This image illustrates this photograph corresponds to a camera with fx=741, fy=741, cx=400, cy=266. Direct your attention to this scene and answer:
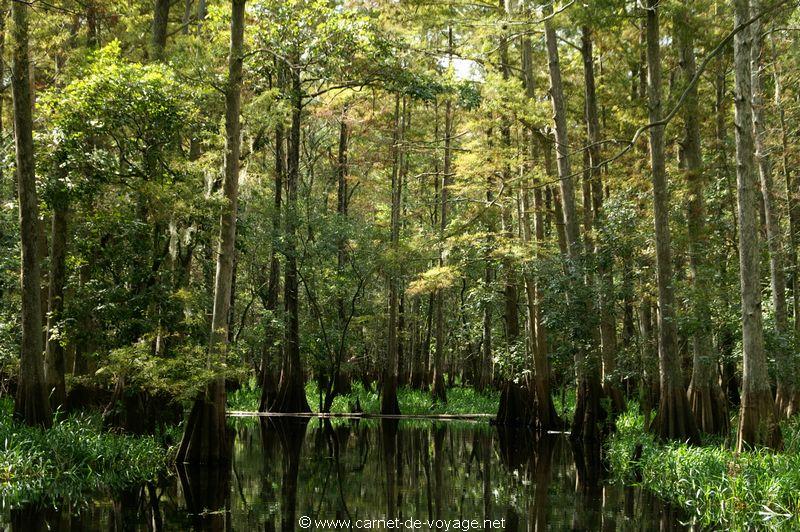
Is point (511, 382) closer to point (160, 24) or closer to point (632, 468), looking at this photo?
point (632, 468)

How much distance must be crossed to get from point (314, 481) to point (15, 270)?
8.15m

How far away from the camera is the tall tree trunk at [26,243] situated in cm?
1027

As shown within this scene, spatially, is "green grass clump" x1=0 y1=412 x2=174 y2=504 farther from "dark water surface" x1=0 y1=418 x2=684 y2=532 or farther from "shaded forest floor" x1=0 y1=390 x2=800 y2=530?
"dark water surface" x1=0 y1=418 x2=684 y2=532

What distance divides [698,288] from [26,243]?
10.3 meters

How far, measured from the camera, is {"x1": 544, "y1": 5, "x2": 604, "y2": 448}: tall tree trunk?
14.5 metres

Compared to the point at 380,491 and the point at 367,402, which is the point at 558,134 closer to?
the point at 380,491

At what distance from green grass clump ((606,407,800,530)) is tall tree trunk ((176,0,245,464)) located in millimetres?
6156

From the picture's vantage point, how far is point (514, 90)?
49.8 feet

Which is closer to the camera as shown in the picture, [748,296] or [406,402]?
[748,296]

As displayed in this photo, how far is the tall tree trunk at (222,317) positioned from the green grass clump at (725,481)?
6.16 meters

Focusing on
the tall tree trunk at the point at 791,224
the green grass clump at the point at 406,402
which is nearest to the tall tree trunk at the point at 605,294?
the tall tree trunk at the point at 791,224

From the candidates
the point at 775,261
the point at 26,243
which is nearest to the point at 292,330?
the point at 26,243

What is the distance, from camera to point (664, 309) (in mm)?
11578

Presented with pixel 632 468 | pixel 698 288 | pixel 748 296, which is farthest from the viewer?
pixel 698 288
